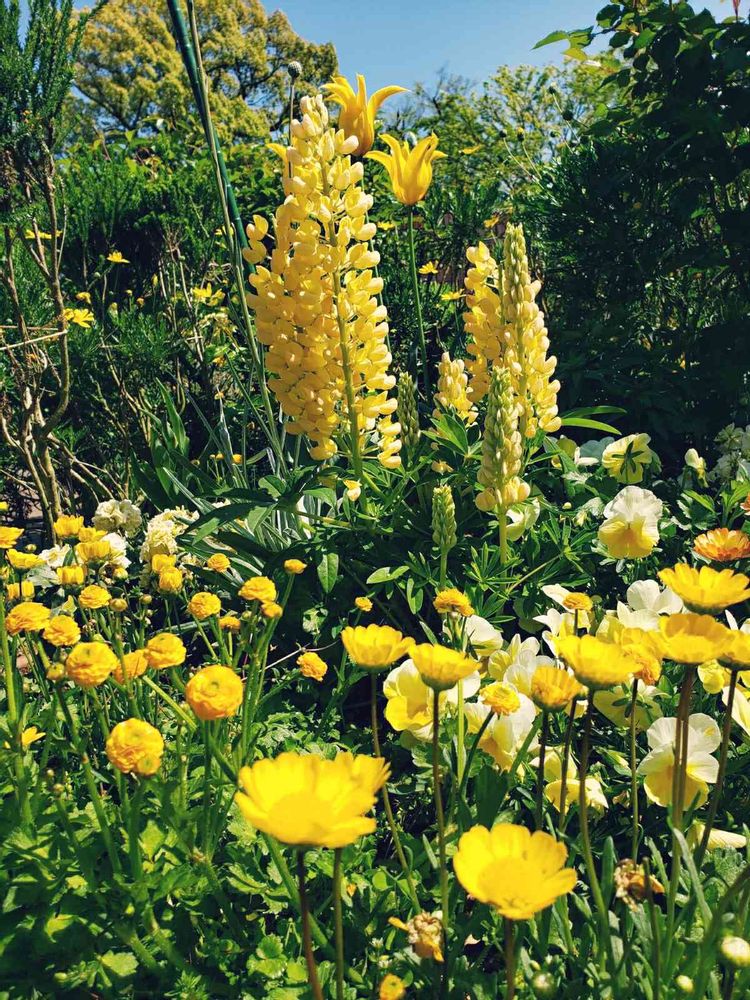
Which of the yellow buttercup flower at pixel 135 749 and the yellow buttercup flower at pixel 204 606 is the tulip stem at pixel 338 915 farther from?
the yellow buttercup flower at pixel 204 606

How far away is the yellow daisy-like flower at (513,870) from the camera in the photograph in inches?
25.5

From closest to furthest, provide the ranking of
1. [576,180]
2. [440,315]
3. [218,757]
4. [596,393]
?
1. [218,757]
2. [596,393]
3. [576,180]
4. [440,315]

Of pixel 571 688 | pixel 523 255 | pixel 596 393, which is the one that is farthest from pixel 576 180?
pixel 571 688

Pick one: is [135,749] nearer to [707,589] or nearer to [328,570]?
[707,589]

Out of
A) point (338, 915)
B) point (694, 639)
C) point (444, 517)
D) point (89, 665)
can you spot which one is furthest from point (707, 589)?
point (89, 665)

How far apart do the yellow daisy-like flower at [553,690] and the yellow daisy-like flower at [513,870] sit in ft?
0.52

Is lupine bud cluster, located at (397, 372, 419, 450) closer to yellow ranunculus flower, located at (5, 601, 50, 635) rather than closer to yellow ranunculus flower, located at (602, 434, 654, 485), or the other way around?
yellow ranunculus flower, located at (602, 434, 654, 485)

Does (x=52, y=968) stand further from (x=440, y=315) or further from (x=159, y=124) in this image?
(x=159, y=124)

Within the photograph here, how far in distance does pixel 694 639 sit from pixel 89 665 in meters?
0.80

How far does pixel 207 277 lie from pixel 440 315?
1.44 m

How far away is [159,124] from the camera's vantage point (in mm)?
5387

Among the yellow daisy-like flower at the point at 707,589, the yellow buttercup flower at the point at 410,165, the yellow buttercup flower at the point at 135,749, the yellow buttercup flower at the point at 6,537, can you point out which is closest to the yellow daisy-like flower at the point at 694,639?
the yellow daisy-like flower at the point at 707,589

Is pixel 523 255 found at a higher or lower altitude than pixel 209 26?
lower

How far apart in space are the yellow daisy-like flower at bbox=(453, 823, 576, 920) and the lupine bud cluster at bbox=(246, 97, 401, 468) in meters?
1.39
